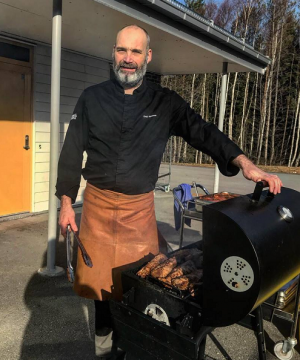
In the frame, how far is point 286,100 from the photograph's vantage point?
23.7 m

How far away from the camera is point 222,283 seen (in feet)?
4.78

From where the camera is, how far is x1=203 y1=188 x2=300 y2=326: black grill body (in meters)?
1.37

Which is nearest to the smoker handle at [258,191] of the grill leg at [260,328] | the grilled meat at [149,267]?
the grilled meat at [149,267]

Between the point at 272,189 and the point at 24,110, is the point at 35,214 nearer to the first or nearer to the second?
the point at 24,110

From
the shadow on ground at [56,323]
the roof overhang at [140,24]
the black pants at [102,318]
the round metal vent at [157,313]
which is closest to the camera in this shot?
the round metal vent at [157,313]

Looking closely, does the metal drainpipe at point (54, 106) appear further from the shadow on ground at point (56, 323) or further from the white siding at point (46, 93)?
the white siding at point (46, 93)

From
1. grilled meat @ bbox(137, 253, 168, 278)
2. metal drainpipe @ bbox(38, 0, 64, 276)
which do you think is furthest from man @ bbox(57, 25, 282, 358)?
metal drainpipe @ bbox(38, 0, 64, 276)

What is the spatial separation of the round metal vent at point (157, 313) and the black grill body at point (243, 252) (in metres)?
0.25

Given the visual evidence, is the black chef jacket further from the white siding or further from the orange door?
the white siding

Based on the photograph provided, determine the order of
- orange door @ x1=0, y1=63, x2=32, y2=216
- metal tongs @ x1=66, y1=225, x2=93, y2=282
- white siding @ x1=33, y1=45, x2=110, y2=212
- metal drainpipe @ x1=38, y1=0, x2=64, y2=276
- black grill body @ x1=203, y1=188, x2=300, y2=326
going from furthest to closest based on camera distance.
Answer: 1. white siding @ x1=33, y1=45, x2=110, y2=212
2. orange door @ x1=0, y1=63, x2=32, y2=216
3. metal drainpipe @ x1=38, y1=0, x2=64, y2=276
4. metal tongs @ x1=66, y1=225, x2=93, y2=282
5. black grill body @ x1=203, y1=188, x2=300, y2=326

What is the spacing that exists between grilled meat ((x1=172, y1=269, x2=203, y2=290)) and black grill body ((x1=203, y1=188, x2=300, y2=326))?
226mm

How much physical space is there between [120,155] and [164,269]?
69 centimetres

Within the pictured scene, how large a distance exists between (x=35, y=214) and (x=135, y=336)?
4.88m

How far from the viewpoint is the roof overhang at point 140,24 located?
3947mm
